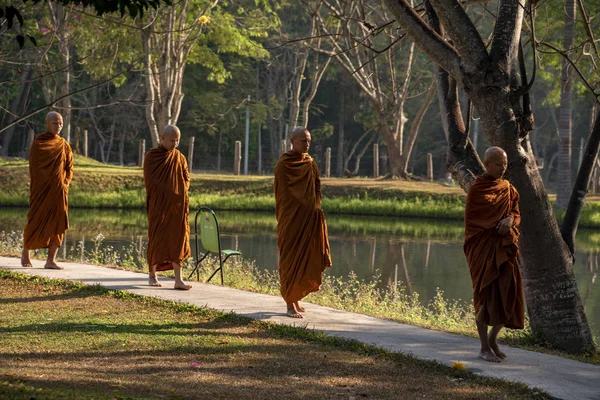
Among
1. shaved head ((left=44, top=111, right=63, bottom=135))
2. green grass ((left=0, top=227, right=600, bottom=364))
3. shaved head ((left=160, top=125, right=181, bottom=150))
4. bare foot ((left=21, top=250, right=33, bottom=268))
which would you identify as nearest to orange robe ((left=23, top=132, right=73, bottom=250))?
shaved head ((left=44, top=111, right=63, bottom=135))

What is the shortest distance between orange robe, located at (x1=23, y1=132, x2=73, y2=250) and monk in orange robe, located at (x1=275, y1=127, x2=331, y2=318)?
3983mm

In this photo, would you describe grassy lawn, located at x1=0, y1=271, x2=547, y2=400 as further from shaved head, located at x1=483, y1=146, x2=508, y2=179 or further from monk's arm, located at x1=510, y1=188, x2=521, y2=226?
shaved head, located at x1=483, y1=146, x2=508, y2=179

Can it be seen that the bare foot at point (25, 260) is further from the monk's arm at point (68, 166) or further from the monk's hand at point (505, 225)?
the monk's hand at point (505, 225)

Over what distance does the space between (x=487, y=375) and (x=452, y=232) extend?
20.8 m

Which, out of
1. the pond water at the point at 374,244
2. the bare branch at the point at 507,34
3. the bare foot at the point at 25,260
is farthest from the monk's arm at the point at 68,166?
the bare branch at the point at 507,34

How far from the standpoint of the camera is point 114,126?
54.9 metres

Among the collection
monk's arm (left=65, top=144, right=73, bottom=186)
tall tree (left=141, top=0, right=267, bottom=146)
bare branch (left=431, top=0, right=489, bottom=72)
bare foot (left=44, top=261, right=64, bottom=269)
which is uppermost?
tall tree (left=141, top=0, right=267, bottom=146)

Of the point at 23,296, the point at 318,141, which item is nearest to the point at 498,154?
the point at 23,296

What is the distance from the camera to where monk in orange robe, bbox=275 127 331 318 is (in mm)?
10492

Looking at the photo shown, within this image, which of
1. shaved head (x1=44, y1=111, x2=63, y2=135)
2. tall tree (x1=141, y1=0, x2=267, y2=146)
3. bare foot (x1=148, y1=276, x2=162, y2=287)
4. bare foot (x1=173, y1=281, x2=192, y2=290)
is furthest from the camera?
tall tree (x1=141, y1=0, x2=267, y2=146)

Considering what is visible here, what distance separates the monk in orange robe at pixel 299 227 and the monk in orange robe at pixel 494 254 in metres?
2.25

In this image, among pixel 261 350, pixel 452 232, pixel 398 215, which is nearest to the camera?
pixel 261 350

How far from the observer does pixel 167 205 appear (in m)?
11.9

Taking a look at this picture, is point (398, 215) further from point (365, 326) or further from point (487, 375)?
point (487, 375)
